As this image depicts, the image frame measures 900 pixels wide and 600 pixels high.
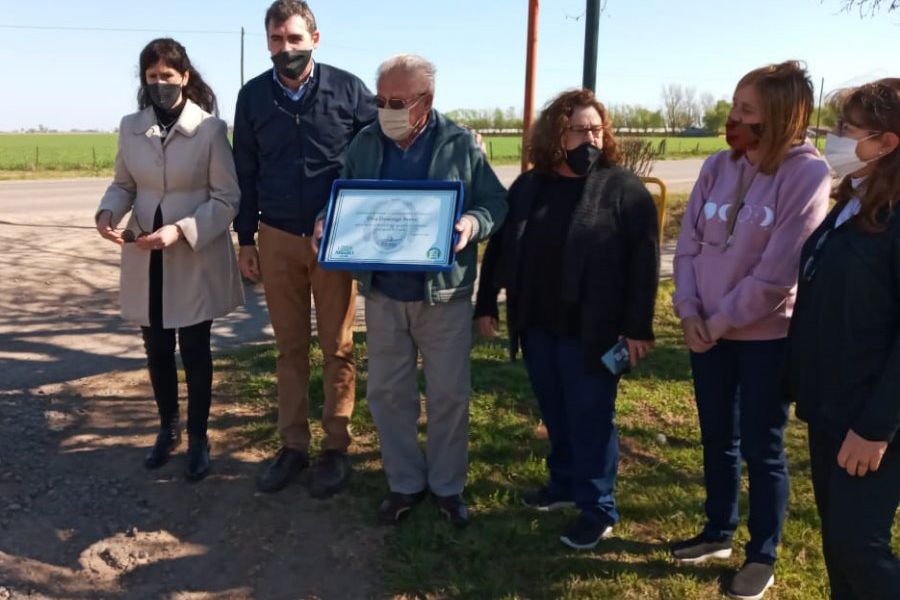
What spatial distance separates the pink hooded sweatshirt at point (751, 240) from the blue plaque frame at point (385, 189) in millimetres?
912

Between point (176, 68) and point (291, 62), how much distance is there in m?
0.62

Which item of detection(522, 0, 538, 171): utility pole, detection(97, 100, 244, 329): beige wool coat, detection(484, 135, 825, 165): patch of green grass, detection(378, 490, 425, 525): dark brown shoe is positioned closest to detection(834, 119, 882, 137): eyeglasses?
detection(378, 490, 425, 525): dark brown shoe

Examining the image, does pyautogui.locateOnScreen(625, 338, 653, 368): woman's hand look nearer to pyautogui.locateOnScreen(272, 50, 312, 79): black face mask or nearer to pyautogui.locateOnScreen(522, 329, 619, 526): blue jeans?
pyautogui.locateOnScreen(522, 329, 619, 526): blue jeans

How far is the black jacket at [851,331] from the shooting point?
2.13m

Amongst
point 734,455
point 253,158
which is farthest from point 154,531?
point 734,455

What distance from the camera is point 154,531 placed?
3502 millimetres

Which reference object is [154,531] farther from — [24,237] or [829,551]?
[24,237]

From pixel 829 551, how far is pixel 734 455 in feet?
2.44

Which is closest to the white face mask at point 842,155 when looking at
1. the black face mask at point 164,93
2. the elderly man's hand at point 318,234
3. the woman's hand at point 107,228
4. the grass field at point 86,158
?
the elderly man's hand at point 318,234

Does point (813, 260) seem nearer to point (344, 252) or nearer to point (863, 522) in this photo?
point (863, 522)

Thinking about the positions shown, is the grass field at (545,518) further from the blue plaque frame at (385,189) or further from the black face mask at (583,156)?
the black face mask at (583,156)

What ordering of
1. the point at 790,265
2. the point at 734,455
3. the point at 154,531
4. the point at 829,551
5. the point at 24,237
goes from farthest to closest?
the point at 24,237 → the point at 154,531 → the point at 734,455 → the point at 790,265 → the point at 829,551

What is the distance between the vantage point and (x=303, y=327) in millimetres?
3875

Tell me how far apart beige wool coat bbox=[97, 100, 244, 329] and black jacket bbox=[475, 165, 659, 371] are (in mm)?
1709
